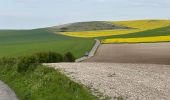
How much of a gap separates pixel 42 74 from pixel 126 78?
20.9ft

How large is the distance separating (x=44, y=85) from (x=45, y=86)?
1.36ft

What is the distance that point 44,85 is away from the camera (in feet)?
80.1

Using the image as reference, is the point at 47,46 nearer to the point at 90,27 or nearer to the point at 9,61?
the point at 9,61

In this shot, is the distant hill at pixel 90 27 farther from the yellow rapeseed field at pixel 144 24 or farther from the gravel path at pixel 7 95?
the gravel path at pixel 7 95

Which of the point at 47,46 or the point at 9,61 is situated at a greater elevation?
the point at 9,61

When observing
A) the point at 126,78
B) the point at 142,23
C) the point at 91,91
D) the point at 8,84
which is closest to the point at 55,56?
the point at 8,84

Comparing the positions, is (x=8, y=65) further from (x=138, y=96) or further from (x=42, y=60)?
(x=138, y=96)

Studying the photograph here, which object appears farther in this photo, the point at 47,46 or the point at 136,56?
the point at 47,46

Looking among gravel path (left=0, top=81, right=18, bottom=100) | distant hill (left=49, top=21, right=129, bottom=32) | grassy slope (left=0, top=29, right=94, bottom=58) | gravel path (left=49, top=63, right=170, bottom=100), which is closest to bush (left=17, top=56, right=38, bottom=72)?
gravel path (left=0, top=81, right=18, bottom=100)

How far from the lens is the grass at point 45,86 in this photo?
775 inches

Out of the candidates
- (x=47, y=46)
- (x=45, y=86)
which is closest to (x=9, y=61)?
(x=45, y=86)

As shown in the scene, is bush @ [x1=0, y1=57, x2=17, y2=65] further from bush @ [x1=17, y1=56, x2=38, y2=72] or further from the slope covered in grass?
the slope covered in grass

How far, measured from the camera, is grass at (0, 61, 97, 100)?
19691 mm

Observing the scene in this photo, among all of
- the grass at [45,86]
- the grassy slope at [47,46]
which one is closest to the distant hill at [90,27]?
the grassy slope at [47,46]
